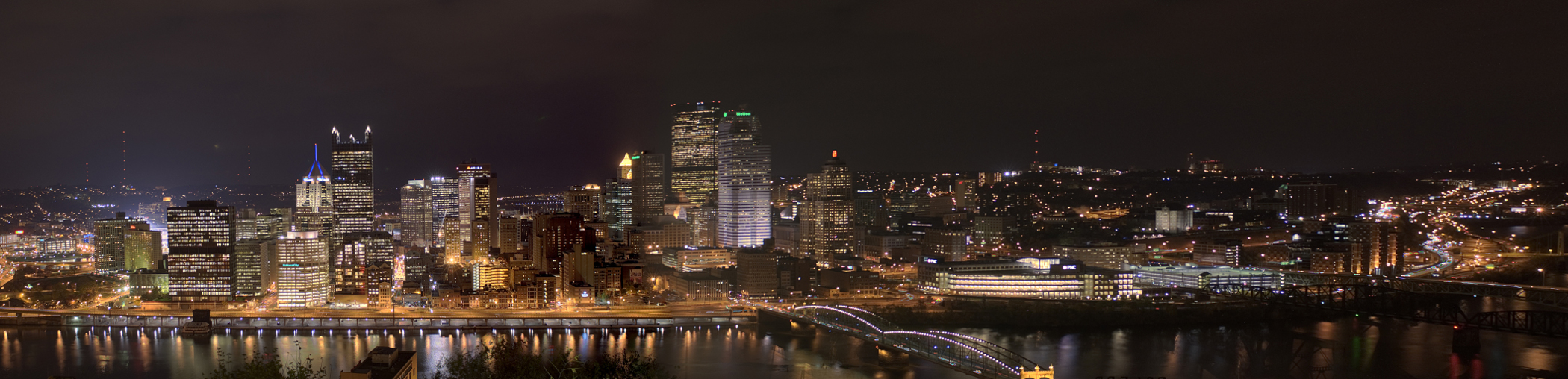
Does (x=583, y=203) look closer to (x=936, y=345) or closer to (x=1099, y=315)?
(x=1099, y=315)


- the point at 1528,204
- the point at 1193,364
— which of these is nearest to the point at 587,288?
the point at 1193,364

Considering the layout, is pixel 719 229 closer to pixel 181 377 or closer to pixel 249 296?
pixel 249 296

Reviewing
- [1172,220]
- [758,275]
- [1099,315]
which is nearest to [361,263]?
[758,275]

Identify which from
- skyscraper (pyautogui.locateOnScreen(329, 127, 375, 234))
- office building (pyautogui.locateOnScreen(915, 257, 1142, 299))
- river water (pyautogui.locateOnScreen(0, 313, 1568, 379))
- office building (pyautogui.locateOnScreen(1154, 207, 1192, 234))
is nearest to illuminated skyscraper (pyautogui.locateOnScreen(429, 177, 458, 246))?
skyscraper (pyautogui.locateOnScreen(329, 127, 375, 234))

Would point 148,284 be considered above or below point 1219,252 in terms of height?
below

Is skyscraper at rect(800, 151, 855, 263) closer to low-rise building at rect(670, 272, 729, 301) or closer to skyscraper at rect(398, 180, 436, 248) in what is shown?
low-rise building at rect(670, 272, 729, 301)

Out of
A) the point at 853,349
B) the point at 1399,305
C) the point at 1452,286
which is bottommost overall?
the point at 853,349

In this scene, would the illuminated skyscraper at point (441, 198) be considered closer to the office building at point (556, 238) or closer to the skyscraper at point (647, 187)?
the skyscraper at point (647, 187)
